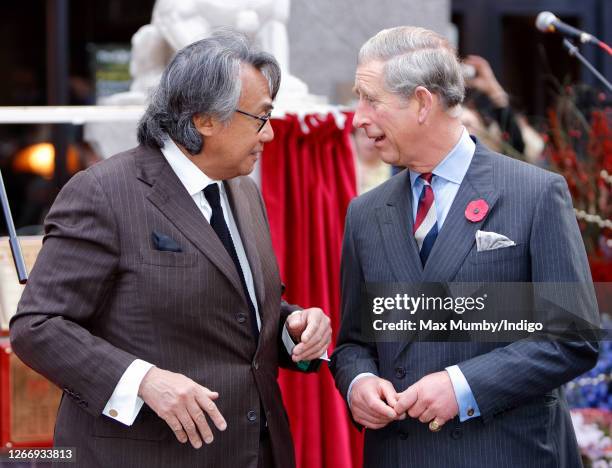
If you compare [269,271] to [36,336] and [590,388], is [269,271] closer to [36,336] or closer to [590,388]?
[36,336]

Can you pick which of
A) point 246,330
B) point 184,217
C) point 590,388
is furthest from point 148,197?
point 590,388

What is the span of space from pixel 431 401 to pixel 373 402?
0.14 meters

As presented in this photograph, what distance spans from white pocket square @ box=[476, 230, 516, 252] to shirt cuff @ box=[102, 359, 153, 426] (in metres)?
0.78

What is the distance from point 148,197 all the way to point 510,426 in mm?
971

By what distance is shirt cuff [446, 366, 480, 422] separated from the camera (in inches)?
86.3

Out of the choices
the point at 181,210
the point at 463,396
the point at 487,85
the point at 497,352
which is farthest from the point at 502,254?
the point at 487,85

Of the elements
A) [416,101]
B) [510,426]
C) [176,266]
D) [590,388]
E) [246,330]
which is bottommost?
[590,388]

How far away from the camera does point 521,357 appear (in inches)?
86.7

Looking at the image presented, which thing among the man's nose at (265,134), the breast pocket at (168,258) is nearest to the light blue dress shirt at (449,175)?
the man's nose at (265,134)

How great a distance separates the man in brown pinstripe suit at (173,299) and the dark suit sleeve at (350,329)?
8cm

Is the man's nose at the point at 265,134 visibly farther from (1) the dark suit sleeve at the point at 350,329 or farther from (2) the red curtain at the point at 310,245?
(2) the red curtain at the point at 310,245

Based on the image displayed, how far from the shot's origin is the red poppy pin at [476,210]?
2.29m

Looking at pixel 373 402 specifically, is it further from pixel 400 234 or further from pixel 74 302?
pixel 74 302

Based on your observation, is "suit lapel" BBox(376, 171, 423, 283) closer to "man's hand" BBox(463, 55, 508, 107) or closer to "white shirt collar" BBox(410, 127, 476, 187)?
"white shirt collar" BBox(410, 127, 476, 187)
